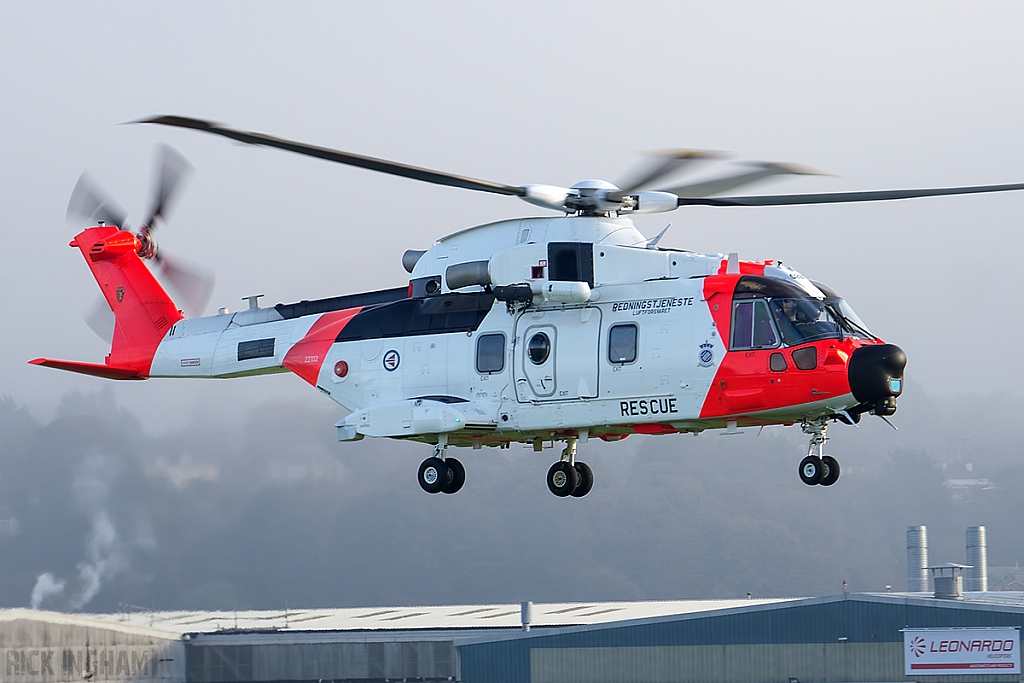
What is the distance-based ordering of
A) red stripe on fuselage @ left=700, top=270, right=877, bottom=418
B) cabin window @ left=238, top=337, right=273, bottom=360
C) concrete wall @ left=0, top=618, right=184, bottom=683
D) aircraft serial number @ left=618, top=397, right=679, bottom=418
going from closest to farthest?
red stripe on fuselage @ left=700, top=270, right=877, bottom=418, aircraft serial number @ left=618, top=397, right=679, bottom=418, cabin window @ left=238, top=337, right=273, bottom=360, concrete wall @ left=0, top=618, right=184, bottom=683

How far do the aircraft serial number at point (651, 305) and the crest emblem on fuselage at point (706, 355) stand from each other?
0.73 metres

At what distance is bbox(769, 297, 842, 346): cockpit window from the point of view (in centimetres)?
2025

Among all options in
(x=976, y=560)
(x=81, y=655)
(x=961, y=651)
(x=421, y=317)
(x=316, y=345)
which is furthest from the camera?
(x=976, y=560)

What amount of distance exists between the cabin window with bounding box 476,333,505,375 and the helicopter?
27 millimetres

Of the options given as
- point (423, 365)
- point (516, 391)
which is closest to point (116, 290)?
point (423, 365)

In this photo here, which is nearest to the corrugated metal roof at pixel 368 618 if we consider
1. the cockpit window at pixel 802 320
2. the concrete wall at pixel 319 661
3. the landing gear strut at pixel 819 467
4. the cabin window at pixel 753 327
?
the concrete wall at pixel 319 661

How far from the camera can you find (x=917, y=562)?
60.6 metres

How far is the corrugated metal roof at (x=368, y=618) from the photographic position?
45.0m

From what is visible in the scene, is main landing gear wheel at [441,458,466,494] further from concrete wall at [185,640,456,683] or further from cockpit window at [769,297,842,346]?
concrete wall at [185,640,456,683]

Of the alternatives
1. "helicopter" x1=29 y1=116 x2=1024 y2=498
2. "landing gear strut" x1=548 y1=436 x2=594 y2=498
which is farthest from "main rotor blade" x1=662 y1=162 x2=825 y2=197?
"landing gear strut" x1=548 y1=436 x2=594 y2=498

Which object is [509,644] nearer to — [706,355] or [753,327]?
[706,355]

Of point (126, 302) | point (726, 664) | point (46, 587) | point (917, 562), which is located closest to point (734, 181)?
Answer: point (126, 302)

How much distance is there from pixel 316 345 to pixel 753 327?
25.8 ft


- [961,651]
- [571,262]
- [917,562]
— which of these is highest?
[571,262]
